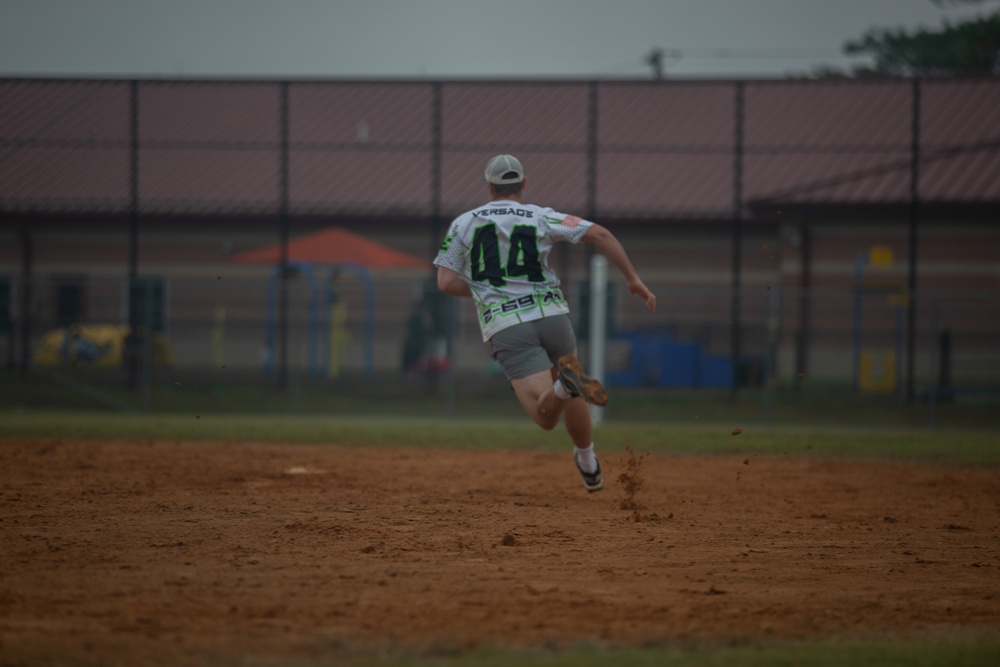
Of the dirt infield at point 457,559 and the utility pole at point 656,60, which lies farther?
the utility pole at point 656,60

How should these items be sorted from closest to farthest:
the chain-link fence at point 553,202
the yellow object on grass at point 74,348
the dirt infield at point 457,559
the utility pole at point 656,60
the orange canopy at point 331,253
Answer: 1. the dirt infield at point 457,559
2. the yellow object on grass at point 74,348
3. the chain-link fence at point 553,202
4. the orange canopy at point 331,253
5. the utility pole at point 656,60

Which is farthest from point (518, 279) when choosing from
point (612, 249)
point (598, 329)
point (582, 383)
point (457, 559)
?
point (598, 329)

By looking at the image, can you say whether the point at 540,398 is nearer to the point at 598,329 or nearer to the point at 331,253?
the point at 598,329

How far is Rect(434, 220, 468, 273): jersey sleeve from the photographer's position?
7879mm

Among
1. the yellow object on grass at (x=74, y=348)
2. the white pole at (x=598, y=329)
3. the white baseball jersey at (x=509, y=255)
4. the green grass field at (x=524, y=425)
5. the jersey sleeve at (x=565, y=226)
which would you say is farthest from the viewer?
the yellow object on grass at (x=74, y=348)

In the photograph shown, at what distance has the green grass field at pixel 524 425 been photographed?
13.8 m

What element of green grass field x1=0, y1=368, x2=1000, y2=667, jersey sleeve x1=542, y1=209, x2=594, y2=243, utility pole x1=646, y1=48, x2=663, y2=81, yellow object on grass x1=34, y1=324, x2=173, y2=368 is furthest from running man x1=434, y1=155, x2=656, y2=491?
utility pole x1=646, y1=48, x2=663, y2=81

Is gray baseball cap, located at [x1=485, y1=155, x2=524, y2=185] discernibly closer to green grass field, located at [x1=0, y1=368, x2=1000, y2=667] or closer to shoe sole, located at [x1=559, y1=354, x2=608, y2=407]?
shoe sole, located at [x1=559, y1=354, x2=608, y2=407]

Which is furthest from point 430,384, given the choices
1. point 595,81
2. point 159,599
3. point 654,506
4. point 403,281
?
point 159,599

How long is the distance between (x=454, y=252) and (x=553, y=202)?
889 inches

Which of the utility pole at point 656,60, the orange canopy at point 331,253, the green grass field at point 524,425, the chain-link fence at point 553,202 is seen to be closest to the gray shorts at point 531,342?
the green grass field at point 524,425

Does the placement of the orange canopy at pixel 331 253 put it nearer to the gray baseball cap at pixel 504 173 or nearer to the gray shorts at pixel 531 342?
the gray baseball cap at pixel 504 173

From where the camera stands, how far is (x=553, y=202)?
3022 centimetres

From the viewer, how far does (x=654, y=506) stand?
→ 8.48 metres
